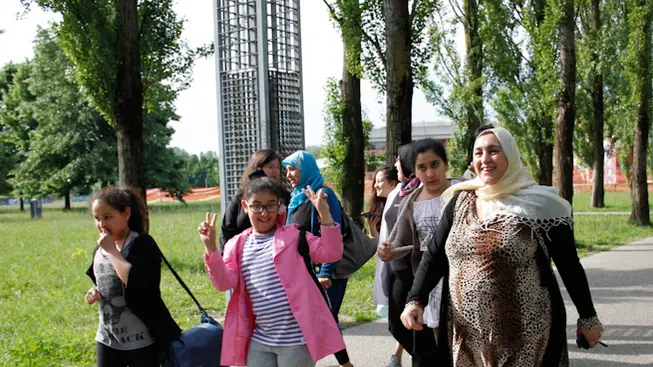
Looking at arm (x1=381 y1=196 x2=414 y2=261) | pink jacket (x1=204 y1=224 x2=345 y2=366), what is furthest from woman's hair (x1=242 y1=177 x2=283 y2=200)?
arm (x1=381 y1=196 x2=414 y2=261)

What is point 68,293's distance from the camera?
10766mm

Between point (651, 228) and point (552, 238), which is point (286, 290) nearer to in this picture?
point (552, 238)

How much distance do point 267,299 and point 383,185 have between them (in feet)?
9.41

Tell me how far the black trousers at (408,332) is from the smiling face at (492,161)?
192 centimetres

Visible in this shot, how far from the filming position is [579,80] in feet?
79.3

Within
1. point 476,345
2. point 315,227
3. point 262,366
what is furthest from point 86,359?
point 476,345

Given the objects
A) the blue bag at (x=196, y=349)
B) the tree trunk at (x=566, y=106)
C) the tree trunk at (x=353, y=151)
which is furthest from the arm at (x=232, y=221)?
the tree trunk at (x=566, y=106)

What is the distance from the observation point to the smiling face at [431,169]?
486 cm

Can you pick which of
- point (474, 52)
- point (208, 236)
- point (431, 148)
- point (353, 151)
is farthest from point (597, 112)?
point (208, 236)

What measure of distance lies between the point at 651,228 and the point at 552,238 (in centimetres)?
1873

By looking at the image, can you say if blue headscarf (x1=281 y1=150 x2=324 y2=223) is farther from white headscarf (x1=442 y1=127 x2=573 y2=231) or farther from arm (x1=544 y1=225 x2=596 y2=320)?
arm (x1=544 y1=225 x2=596 y2=320)

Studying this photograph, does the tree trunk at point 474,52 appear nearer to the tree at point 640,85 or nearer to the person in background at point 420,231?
the tree at point 640,85

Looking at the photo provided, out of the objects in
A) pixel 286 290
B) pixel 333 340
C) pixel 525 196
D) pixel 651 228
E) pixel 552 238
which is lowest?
pixel 651 228

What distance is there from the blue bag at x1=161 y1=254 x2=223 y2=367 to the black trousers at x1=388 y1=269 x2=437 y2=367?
1.57 m
